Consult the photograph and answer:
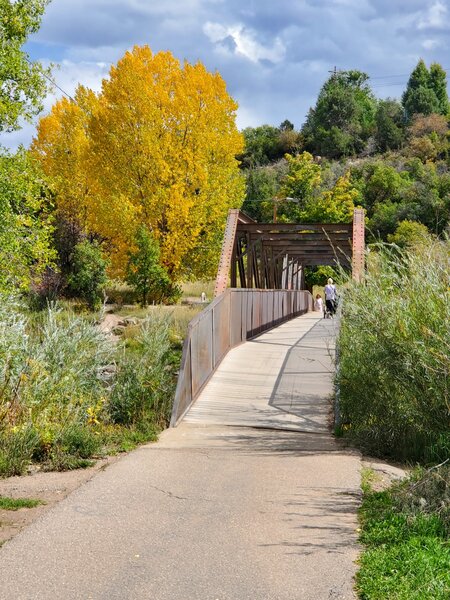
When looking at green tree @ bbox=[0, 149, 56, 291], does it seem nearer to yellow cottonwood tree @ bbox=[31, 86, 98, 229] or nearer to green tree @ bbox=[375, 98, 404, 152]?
yellow cottonwood tree @ bbox=[31, 86, 98, 229]

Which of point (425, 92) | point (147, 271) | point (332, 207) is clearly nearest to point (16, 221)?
point (147, 271)

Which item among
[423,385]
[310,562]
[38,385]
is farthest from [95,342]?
[310,562]

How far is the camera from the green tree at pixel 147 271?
28.7 metres

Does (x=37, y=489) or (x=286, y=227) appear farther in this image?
(x=286, y=227)

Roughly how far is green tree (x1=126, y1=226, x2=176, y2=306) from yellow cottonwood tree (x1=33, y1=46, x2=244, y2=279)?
28.2 inches

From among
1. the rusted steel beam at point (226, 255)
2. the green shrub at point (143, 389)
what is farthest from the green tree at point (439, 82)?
the green shrub at point (143, 389)

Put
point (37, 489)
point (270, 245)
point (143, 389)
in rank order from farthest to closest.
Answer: point (270, 245), point (143, 389), point (37, 489)

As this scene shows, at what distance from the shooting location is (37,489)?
801 centimetres

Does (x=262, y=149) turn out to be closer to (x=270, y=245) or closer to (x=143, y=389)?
(x=270, y=245)

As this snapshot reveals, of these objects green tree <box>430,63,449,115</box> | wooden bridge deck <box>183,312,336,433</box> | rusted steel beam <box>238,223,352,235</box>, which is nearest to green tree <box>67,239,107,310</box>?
rusted steel beam <box>238,223,352,235</box>

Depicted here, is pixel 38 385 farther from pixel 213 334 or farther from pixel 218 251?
pixel 218 251

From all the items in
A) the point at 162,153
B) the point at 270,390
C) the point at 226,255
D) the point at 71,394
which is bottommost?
the point at 270,390

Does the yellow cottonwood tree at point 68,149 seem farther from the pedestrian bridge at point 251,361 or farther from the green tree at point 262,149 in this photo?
the green tree at point 262,149

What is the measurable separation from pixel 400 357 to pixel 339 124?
10313cm
